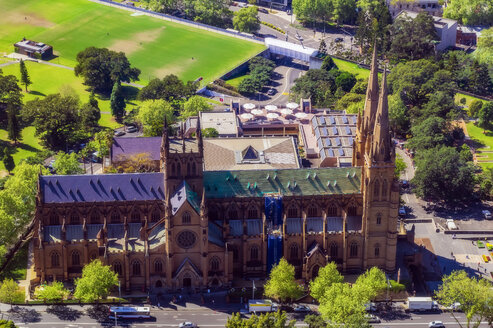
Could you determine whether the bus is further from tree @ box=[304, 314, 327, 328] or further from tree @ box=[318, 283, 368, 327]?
tree @ box=[318, 283, 368, 327]

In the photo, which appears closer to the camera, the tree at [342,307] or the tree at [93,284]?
the tree at [342,307]

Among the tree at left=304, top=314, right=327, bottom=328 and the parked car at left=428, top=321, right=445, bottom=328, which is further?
the parked car at left=428, top=321, right=445, bottom=328

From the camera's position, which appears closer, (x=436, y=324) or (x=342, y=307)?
(x=342, y=307)

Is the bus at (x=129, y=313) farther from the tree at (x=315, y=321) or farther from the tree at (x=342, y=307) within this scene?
the tree at (x=342, y=307)

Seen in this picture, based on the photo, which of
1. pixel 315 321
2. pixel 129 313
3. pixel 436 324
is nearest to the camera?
pixel 315 321

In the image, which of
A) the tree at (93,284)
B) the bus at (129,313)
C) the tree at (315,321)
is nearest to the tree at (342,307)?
the tree at (315,321)

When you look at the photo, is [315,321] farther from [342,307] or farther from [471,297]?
[471,297]

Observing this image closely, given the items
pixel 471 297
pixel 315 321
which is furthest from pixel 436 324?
pixel 315 321

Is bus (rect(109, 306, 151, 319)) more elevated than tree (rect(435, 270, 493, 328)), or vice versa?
tree (rect(435, 270, 493, 328))

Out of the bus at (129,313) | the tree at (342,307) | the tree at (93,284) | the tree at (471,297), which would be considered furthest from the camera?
the bus at (129,313)

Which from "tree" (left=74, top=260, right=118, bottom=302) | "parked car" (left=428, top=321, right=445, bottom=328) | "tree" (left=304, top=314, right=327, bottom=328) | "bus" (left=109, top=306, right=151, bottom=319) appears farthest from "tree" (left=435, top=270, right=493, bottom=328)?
"tree" (left=74, top=260, right=118, bottom=302)

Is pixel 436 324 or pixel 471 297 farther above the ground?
pixel 471 297
